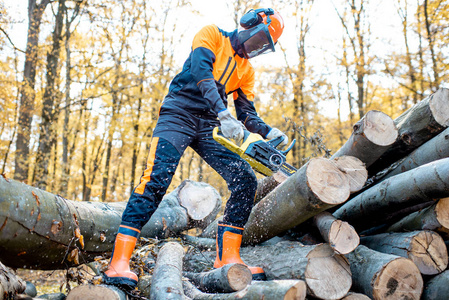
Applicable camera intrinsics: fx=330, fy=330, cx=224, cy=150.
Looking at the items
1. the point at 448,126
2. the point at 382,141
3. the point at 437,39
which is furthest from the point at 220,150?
the point at 437,39

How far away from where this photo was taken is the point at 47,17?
1100cm

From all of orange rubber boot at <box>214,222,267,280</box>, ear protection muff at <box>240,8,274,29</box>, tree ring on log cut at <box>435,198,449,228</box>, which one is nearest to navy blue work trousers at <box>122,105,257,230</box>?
orange rubber boot at <box>214,222,267,280</box>

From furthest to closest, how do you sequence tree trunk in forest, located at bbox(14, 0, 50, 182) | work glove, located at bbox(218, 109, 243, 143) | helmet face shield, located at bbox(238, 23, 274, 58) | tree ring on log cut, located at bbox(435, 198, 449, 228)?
1. tree trunk in forest, located at bbox(14, 0, 50, 182)
2. helmet face shield, located at bbox(238, 23, 274, 58)
3. work glove, located at bbox(218, 109, 243, 143)
4. tree ring on log cut, located at bbox(435, 198, 449, 228)

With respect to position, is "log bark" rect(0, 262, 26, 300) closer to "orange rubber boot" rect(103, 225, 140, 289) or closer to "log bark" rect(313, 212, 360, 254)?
"orange rubber boot" rect(103, 225, 140, 289)

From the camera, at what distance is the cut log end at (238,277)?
2220mm

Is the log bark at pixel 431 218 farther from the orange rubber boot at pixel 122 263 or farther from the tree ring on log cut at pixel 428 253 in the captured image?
the orange rubber boot at pixel 122 263

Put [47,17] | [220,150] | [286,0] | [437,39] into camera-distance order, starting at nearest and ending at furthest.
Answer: [220,150]
[437,39]
[47,17]
[286,0]

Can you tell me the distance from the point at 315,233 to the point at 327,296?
960 mm

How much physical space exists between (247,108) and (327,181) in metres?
1.32

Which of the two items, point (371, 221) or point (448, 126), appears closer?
point (448, 126)

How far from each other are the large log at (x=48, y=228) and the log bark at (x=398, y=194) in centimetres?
229

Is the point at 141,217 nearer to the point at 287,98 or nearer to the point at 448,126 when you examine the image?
the point at 448,126

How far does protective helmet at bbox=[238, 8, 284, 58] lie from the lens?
2.99 meters

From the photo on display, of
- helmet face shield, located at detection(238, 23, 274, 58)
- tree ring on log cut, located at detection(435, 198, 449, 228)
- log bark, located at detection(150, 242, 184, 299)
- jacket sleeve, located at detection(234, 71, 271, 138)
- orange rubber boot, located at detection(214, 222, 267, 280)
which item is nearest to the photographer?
log bark, located at detection(150, 242, 184, 299)
